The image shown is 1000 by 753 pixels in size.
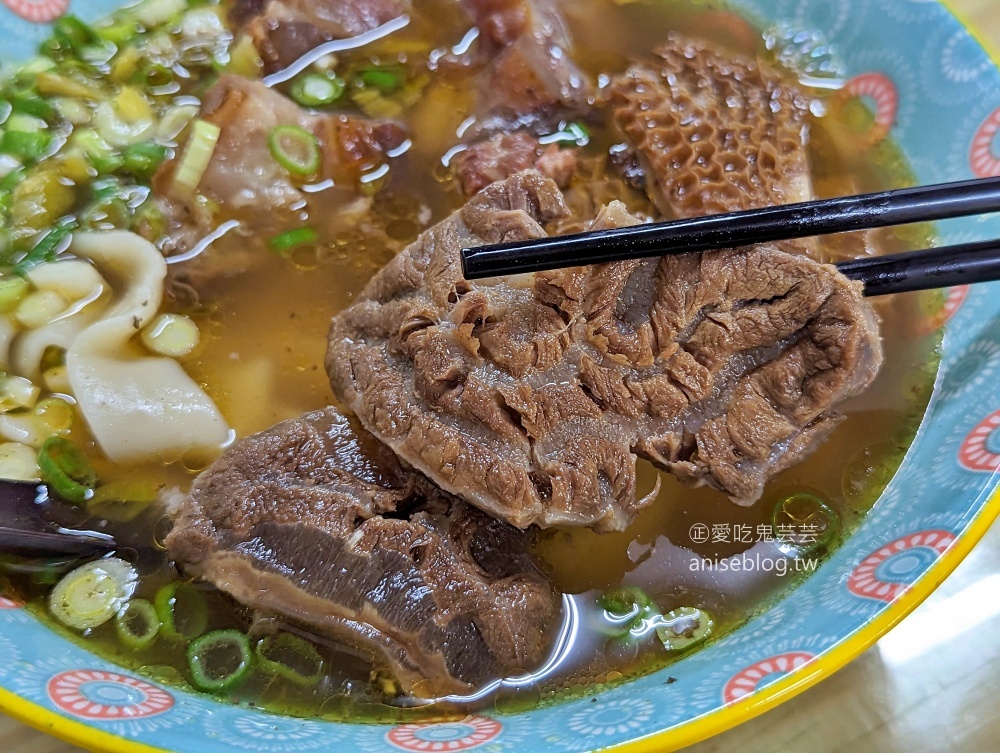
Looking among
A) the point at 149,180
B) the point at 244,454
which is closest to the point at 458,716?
the point at 244,454

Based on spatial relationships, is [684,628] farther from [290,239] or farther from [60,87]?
[60,87]

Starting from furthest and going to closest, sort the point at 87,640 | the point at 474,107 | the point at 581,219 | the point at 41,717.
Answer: the point at 474,107
the point at 581,219
the point at 87,640
the point at 41,717

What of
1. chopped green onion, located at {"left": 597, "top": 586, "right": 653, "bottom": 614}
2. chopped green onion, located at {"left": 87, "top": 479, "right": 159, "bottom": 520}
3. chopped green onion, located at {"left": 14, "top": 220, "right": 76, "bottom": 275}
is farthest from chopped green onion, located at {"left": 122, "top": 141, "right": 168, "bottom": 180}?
chopped green onion, located at {"left": 597, "top": 586, "right": 653, "bottom": 614}

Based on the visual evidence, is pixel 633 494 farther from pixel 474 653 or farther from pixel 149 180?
pixel 149 180

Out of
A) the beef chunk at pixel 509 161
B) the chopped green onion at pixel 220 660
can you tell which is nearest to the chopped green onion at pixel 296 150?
the beef chunk at pixel 509 161

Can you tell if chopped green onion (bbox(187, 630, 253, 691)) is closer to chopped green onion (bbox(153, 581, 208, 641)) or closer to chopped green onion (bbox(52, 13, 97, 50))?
chopped green onion (bbox(153, 581, 208, 641))

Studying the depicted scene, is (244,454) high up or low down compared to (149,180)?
down
